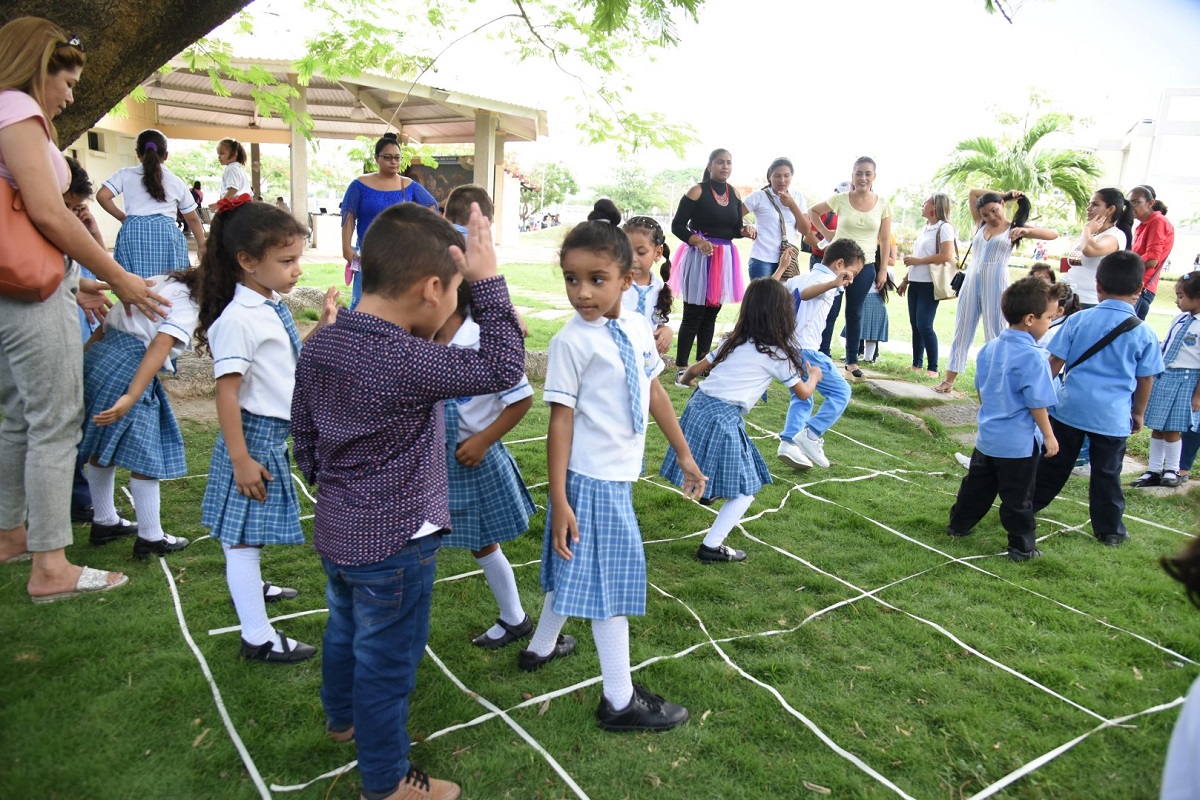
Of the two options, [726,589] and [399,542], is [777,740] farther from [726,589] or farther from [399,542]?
[399,542]

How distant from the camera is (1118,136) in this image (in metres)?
36.0

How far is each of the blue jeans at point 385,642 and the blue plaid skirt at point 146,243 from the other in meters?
3.76

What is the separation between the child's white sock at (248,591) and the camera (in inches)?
81.7

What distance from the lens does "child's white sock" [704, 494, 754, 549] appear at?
2.91m

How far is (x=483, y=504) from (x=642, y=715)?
0.71m

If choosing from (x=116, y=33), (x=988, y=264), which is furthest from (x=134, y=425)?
(x=988, y=264)

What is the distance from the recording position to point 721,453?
114 inches

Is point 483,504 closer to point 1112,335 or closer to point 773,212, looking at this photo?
point 1112,335

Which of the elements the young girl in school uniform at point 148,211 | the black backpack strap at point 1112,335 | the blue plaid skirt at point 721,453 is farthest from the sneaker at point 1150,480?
the young girl in school uniform at point 148,211

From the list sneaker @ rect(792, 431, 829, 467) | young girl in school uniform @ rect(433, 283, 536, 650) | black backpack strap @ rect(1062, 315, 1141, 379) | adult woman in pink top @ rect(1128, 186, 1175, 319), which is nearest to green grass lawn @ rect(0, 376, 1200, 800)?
young girl in school uniform @ rect(433, 283, 536, 650)

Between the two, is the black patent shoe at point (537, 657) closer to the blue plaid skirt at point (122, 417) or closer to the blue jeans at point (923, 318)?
the blue plaid skirt at point (122, 417)

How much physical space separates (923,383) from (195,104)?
1411cm

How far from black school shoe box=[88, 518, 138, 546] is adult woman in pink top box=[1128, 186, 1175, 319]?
20.1 feet

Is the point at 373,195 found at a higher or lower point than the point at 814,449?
higher
